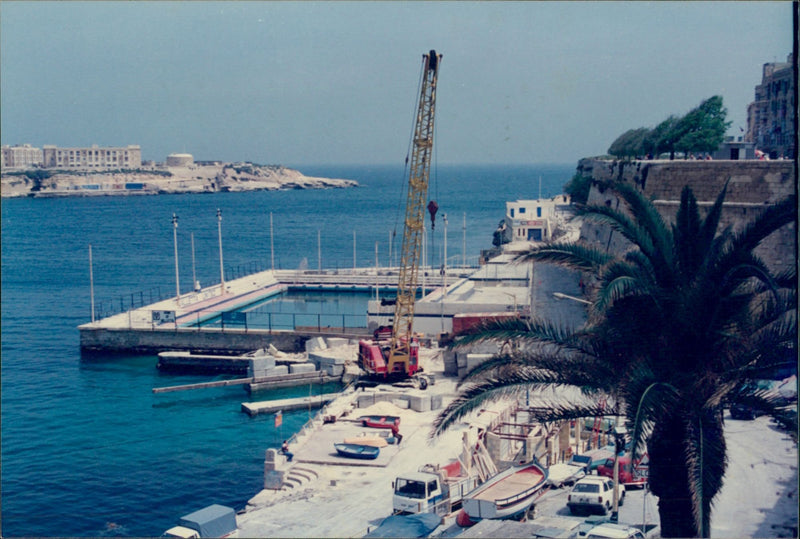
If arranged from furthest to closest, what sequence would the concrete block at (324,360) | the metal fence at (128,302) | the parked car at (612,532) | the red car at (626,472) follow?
the metal fence at (128,302)
the concrete block at (324,360)
the red car at (626,472)
the parked car at (612,532)

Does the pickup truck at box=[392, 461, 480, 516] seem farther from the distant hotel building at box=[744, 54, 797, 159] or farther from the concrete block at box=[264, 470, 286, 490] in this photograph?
the distant hotel building at box=[744, 54, 797, 159]

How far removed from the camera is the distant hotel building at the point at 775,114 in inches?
1214

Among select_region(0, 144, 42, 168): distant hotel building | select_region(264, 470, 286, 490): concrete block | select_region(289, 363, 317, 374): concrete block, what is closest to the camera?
select_region(264, 470, 286, 490): concrete block

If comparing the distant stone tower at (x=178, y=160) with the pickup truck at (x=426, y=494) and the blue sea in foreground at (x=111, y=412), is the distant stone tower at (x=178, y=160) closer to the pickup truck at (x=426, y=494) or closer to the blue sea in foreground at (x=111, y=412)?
the blue sea in foreground at (x=111, y=412)

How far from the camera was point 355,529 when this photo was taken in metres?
Result: 14.0

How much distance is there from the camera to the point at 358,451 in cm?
1878

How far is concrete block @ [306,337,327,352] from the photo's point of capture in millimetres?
32406

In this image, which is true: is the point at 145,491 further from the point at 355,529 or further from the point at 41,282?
the point at 41,282

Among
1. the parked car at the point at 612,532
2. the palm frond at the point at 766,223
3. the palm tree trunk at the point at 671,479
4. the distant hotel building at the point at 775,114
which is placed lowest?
the parked car at the point at 612,532

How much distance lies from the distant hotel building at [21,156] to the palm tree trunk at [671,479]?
178m

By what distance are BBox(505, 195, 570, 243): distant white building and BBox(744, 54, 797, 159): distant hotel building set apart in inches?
547

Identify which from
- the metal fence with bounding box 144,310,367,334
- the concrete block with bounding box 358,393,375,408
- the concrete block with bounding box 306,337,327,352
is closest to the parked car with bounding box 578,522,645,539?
the concrete block with bounding box 358,393,375,408

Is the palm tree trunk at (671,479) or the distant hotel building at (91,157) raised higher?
the distant hotel building at (91,157)

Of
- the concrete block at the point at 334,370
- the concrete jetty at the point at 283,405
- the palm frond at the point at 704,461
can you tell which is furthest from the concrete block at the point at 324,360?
the palm frond at the point at 704,461
